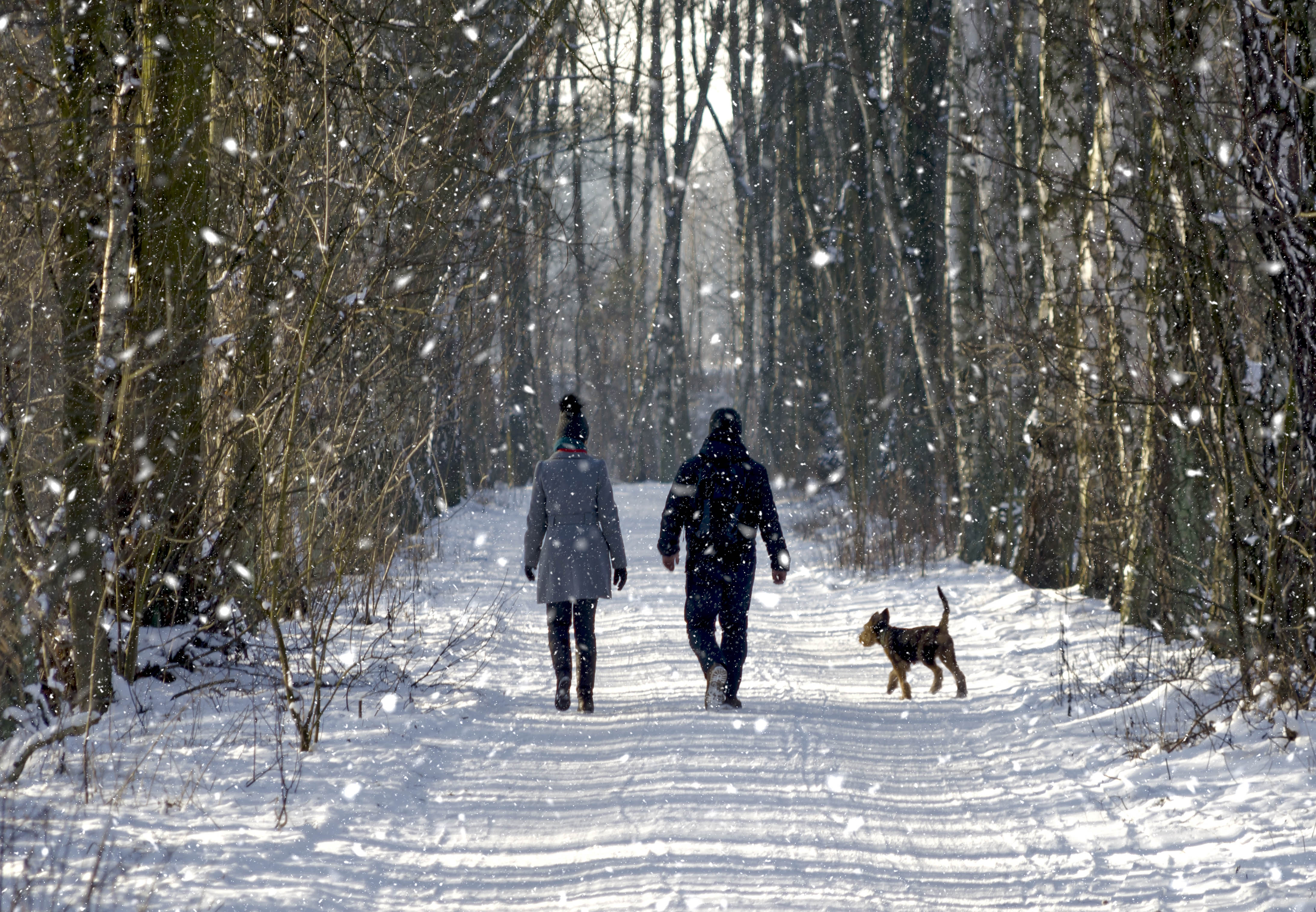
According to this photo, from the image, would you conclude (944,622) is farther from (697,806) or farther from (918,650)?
(697,806)

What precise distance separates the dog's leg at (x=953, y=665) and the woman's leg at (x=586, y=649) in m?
2.36

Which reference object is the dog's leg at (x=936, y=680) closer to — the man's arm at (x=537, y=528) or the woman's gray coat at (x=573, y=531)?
the woman's gray coat at (x=573, y=531)

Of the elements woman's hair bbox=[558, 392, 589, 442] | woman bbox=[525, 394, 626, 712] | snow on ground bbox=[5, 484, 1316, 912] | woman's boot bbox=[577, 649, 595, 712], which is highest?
woman's hair bbox=[558, 392, 589, 442]

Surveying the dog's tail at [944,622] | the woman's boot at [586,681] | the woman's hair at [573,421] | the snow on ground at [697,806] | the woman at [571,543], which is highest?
the woman's hair at [573,421]

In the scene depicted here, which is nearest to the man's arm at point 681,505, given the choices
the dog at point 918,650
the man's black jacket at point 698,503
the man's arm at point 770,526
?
the man's black jacket at point 698,503

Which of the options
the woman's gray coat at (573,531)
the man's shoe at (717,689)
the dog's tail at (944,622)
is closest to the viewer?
the man's shoe at (717,689)

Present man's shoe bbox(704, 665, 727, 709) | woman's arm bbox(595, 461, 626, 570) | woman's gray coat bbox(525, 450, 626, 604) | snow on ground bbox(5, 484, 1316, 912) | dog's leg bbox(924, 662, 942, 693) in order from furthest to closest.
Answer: dog's leg bbox(924, 662, 942, 693), woman's arm bbox(595, 461, 626, 570), woman's gray coat bbox(525, 450, 626, 604), man's shoe bbox(704, 665, 727, 709), snow on ground bbox(5, 484, 1316, 912)

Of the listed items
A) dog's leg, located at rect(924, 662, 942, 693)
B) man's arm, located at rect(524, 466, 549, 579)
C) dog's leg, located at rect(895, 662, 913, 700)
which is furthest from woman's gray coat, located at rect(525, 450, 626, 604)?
dog's leg, located at rect(924, 662, 942, 693)

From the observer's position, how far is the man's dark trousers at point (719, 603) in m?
7.41

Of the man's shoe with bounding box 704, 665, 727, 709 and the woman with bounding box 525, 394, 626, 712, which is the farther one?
the woman with bounding box 525, 394, 626, 712

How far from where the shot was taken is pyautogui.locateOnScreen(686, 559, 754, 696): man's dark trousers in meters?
7.41

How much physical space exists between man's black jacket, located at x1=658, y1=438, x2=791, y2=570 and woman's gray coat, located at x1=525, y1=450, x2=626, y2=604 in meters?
0.39

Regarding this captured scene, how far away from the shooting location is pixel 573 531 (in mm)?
7582

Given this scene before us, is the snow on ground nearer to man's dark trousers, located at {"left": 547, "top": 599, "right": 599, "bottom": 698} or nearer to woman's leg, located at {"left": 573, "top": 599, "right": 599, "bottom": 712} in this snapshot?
woman's leg, located at {"left": 573, "top": 599, "right": 599, "bottom": 712}
